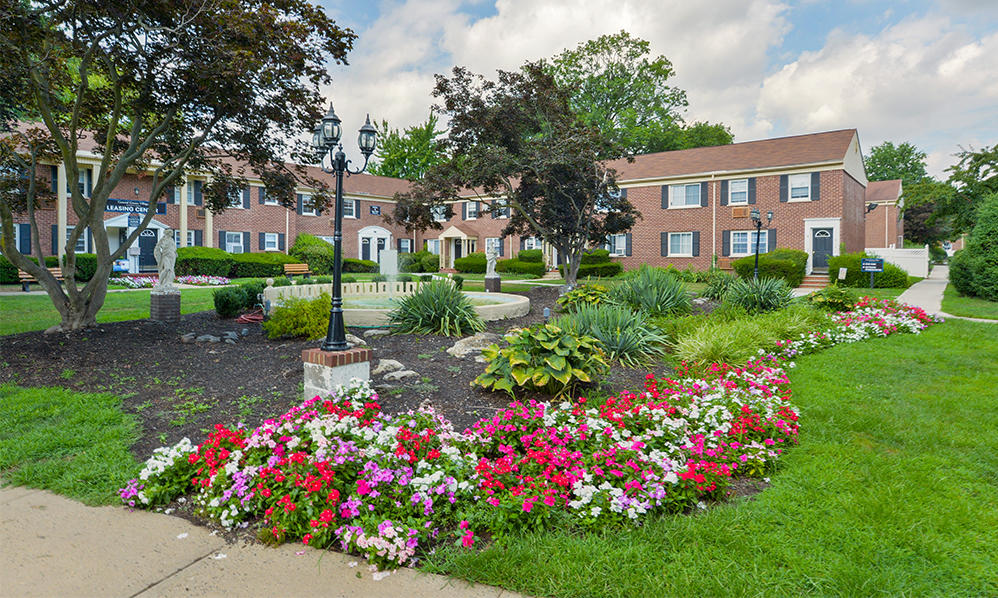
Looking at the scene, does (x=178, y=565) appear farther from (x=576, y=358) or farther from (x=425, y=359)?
(x=425, y=359)

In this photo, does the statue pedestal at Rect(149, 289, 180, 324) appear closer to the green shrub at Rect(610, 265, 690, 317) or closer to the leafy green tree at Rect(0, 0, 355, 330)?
the leafy green tree at Rect(0, 0, 355, 330)

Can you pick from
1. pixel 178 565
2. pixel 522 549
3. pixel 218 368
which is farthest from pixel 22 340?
pixel 522 549

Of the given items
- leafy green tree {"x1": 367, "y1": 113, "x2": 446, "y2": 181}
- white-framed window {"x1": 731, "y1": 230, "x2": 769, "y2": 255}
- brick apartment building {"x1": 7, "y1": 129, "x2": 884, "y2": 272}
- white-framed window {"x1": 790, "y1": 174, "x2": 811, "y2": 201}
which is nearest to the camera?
brick apartment building {"x1": 7, "y1": 129, "x2": 884, "y2": 272}

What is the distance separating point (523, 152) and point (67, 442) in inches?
491

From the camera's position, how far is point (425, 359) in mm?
6543

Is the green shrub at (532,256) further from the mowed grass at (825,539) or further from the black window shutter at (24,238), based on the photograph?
the mowed grass at (825,539)

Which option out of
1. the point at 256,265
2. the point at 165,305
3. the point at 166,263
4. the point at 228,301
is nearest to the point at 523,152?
the point at 228,301

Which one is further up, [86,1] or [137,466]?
[86,1]

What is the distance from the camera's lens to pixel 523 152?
48.1 feet

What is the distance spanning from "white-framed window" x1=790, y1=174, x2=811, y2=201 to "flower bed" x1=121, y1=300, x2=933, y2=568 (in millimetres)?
22256

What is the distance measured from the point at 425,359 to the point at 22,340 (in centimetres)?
595

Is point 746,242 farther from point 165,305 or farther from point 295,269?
point 165,305

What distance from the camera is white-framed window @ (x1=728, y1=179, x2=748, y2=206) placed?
24.1 m

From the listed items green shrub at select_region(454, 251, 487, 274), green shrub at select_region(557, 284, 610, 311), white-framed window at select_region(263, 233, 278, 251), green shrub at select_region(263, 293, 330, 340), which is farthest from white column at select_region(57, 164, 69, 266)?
green shrub at select_region(557, 284, 610, 311)
